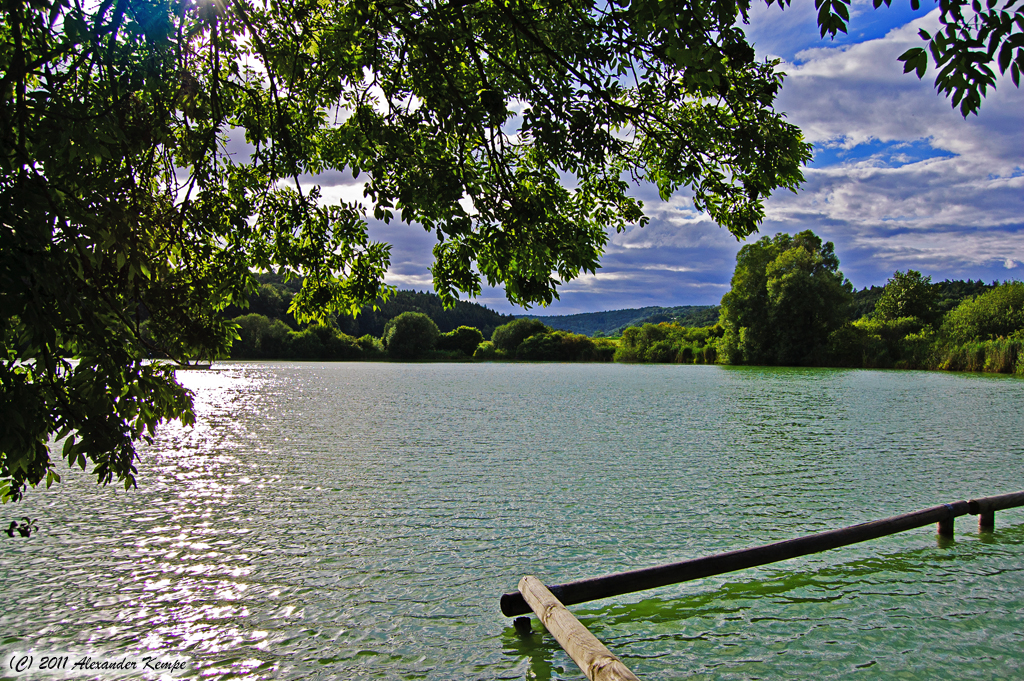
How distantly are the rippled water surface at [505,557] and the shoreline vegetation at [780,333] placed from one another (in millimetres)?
12610

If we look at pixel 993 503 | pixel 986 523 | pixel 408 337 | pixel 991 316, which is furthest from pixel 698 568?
pixel 408 337

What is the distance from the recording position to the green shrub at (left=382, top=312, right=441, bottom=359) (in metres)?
103

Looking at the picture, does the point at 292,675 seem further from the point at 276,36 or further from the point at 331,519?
the point at 276,36

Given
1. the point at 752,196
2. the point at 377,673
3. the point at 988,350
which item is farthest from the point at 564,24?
the point at 988,350

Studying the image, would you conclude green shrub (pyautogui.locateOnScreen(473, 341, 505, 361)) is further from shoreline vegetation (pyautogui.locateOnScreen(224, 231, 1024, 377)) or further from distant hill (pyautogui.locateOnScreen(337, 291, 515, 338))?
distant hill (pyautogui.locateOnScreen(337, 291, 515, 338))

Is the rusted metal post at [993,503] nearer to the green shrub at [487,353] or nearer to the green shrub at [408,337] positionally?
the green shrub at [408,337]

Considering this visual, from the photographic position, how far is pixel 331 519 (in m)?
8.91

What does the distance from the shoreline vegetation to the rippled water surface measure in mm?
12610

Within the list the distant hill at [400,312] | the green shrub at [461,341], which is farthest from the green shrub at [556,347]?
the distant hill at [400,312]

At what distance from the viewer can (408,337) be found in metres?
103

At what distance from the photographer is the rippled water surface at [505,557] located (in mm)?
5031

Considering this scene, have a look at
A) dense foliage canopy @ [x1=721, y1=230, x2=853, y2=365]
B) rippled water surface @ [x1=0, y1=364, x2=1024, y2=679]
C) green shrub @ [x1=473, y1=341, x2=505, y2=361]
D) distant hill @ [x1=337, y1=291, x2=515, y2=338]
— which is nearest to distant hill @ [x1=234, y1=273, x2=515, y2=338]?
distant hill @ [x1=337, y1=291, x2=515, y2=338]

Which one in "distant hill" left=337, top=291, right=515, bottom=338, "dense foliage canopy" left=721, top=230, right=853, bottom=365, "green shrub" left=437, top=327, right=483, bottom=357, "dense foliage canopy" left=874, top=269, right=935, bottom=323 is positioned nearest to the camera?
"dense foliage canopy" left=721, top=230, right=853, bottom=365

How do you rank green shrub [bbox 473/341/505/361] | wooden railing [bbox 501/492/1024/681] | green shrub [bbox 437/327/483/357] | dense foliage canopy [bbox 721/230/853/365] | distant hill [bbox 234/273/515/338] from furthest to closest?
green shrub [bbox 437/327/483/357] < green shrub [bbox 473/341/505/361] < distant hill [bbox 234/273/515/338] < dense foliage canopy [bbox 721/230/853/365] < wooden railing [bbox 501/492/1024/681]
